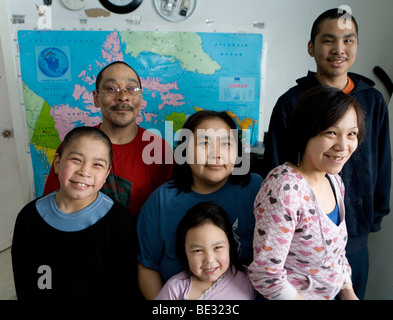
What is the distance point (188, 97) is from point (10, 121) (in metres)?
1.47

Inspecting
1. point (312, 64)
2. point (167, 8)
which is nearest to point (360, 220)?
point (312, 64)

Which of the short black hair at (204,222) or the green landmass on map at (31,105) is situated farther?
the green landmass on map at (31,105)

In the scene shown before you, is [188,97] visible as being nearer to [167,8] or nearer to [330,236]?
[167,8]

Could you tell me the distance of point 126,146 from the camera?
60.3 inches

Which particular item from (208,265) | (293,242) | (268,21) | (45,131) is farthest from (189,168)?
(45,131)

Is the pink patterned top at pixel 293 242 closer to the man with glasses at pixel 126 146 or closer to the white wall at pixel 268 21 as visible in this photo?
the man with glasses at pixel 126 146

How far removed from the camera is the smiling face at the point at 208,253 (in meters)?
1.08

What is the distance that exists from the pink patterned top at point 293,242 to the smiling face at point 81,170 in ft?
2.08

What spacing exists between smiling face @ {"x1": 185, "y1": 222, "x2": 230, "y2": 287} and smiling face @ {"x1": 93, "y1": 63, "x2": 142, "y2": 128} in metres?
0.71

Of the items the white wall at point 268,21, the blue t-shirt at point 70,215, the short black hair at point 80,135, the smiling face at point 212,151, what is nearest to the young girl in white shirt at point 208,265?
Result: the smiling face at point 212,151

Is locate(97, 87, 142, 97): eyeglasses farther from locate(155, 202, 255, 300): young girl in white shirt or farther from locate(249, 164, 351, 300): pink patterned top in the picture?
locate(249, 164, 351, 300): pink patterned top

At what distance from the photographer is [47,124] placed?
2.49 m

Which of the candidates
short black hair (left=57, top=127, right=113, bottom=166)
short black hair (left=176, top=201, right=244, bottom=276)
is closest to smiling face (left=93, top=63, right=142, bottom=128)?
short black hair (left=57, top=127, right=113, bottom=166)

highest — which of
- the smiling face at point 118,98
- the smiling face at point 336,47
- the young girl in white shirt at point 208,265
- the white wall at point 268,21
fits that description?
the white wall at point 268,21
